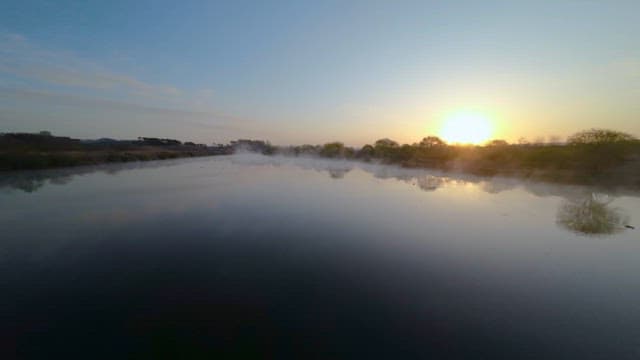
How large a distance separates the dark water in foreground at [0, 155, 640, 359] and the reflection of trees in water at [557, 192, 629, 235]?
158 millimetres

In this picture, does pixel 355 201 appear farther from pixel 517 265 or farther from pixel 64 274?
pixel 64 274

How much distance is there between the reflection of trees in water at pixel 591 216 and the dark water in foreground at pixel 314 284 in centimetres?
16

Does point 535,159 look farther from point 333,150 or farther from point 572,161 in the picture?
point 333,150

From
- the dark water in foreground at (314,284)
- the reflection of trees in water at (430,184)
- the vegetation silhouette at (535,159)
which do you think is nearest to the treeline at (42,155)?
the vegetation silhouette at (535,159)

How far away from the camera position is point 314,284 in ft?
22.6

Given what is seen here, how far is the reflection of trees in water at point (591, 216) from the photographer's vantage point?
40.9 feet

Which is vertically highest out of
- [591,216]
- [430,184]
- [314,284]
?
[430,184]

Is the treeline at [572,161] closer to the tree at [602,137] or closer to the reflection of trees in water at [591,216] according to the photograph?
the tree at [602,137]

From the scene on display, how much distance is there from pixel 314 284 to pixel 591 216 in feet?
50.1

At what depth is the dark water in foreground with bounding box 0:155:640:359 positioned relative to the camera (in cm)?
483

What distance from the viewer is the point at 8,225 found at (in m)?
11.1

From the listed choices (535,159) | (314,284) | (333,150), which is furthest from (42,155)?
(333,150)

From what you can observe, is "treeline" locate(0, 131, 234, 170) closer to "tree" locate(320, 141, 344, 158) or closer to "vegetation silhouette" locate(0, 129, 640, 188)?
"vegetation silhouette" locate(0, 129, 640, 188)

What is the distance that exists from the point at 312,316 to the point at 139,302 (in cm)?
341
